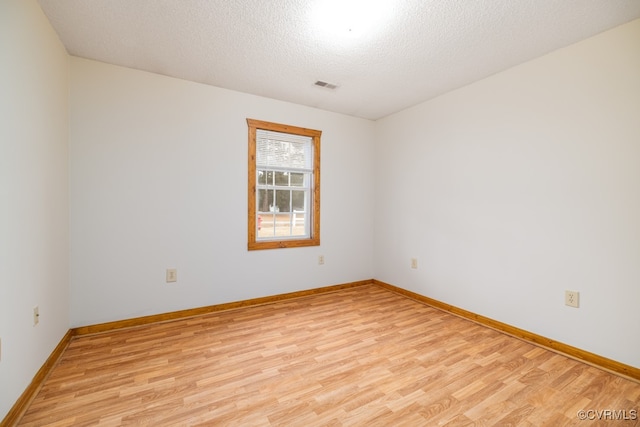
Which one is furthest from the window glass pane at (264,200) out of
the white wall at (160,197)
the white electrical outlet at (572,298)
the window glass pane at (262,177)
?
the white electrical outlet at (572,298)

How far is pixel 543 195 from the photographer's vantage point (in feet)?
7.93

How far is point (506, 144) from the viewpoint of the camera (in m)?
2.68

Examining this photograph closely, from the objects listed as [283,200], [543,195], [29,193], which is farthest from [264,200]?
[543,195]

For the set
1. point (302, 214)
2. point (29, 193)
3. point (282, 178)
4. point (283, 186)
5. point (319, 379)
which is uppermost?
point (282, 178)

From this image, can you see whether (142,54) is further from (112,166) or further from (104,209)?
(104,209)

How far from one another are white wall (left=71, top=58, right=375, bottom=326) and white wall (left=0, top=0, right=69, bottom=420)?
206 mm

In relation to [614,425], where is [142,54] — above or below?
above

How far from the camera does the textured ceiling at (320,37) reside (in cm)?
186

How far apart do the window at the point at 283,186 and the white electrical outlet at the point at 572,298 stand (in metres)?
2.54

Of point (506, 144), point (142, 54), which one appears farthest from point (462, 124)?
point (142, 54)

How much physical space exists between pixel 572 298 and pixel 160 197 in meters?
Result: 3.76

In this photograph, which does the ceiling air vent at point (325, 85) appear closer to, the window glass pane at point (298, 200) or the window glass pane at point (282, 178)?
the window glass pane at point (282, 178)

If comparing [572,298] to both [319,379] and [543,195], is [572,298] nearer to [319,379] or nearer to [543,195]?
[543,195]

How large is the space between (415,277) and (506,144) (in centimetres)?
184
